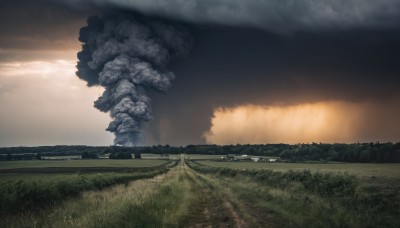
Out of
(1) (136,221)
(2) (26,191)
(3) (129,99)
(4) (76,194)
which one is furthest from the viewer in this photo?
(3) (129,99)

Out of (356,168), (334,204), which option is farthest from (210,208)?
(356,168)

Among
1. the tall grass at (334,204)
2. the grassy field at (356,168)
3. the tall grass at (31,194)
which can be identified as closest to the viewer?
the tall grass at (334,204)

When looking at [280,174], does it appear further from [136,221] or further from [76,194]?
[136,221]

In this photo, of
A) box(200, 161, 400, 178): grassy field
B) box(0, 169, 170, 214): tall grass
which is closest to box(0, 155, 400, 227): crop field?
box(0, 169, 170, 214): tall grass

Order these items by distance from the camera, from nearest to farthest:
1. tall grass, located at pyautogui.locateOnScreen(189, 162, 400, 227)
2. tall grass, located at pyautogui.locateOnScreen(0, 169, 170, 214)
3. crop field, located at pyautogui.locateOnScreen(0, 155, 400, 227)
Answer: crop field, located at pyautogui.locateOnScreen(0, 155, 400, 227), tall grass, located at pyautogui.locateOnScreen(189, 162, 400, 227), tall grass, located at pyautogui.locateOnScreen(0, 169, 170, 214)

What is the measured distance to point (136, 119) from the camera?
7215 inches

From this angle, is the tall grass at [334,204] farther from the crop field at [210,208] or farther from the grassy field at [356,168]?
the grassy field at [356,168]

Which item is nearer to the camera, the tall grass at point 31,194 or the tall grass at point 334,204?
the tall grass at point 334,204

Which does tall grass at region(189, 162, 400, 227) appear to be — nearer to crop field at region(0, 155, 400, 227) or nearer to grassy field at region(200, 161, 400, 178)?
crop field at region(0, 155, 400, 227)

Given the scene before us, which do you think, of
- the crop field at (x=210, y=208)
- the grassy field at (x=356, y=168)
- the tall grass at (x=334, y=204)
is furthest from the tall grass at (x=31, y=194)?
the grassy field at (x=356, y=168)

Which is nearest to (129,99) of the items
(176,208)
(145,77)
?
(145,77)

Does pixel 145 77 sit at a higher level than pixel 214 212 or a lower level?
higher

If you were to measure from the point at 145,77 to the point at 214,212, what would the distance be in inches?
6415

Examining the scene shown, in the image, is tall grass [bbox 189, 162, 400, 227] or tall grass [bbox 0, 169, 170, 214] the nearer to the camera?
tall grass [bbox 189, 162, 400, 227]
